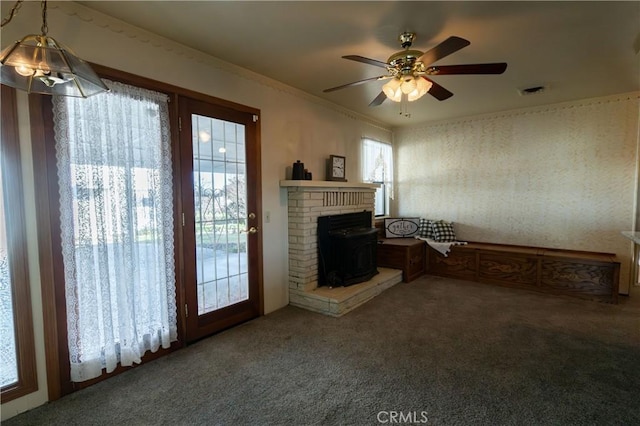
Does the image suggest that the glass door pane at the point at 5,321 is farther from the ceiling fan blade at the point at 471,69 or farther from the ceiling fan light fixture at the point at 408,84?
the ceiling fan blade at the point at 471,69

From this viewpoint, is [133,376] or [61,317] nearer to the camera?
[61,317]

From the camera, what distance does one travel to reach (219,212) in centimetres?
292

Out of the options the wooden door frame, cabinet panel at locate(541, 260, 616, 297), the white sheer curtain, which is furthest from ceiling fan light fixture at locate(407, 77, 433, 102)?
cabinet panel at locate(541, 260, 616, 297)

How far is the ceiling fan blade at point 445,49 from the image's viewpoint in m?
1.79

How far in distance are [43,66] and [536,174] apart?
5.34 metres

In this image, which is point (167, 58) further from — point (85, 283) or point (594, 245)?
point (594, 245)

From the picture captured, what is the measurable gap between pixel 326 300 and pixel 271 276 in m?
0.67

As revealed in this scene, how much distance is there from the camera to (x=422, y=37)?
2.42m

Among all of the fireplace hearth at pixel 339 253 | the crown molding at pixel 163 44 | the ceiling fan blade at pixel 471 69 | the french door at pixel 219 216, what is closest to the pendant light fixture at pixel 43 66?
the crown molding at pixel 163 44

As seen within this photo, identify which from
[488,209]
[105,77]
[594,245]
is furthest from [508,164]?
[105,77]

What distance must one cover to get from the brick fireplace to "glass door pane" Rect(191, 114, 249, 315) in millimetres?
614

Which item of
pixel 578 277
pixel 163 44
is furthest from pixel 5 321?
pixel 578 277

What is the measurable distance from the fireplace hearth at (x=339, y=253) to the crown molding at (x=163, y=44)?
5.22 feet

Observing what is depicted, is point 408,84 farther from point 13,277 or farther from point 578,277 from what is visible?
point 578,277
